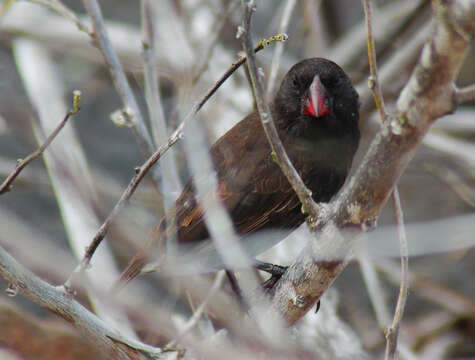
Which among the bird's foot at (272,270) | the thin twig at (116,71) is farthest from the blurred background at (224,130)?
Answer: the bird's foot at (272,270)

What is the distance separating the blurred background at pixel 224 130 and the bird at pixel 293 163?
0.88 feet

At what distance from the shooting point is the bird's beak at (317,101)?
2777mm

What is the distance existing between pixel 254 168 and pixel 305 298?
89 centimetres

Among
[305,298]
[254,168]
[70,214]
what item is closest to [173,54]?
[70,214]

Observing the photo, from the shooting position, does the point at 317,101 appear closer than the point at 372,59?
No

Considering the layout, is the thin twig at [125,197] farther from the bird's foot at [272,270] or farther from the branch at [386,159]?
the bird's foot at [272,270]

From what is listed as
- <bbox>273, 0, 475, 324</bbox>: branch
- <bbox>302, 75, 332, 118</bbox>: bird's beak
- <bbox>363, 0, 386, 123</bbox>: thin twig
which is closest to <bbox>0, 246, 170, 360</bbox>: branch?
<bbox>273, 0, 475, 324</bbox>: branch

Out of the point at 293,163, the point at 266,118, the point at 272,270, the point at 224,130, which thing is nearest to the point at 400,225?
the point at 266,118

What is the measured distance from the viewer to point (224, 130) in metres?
4.21

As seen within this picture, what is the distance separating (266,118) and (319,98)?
1099mm

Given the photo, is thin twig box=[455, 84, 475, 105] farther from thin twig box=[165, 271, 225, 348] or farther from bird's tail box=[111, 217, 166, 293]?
bird's tail box=[111, 217, 166, 293]

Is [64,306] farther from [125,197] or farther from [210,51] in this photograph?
[210,51]

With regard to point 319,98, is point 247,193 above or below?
below

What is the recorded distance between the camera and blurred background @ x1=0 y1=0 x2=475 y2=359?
12.3 ft
